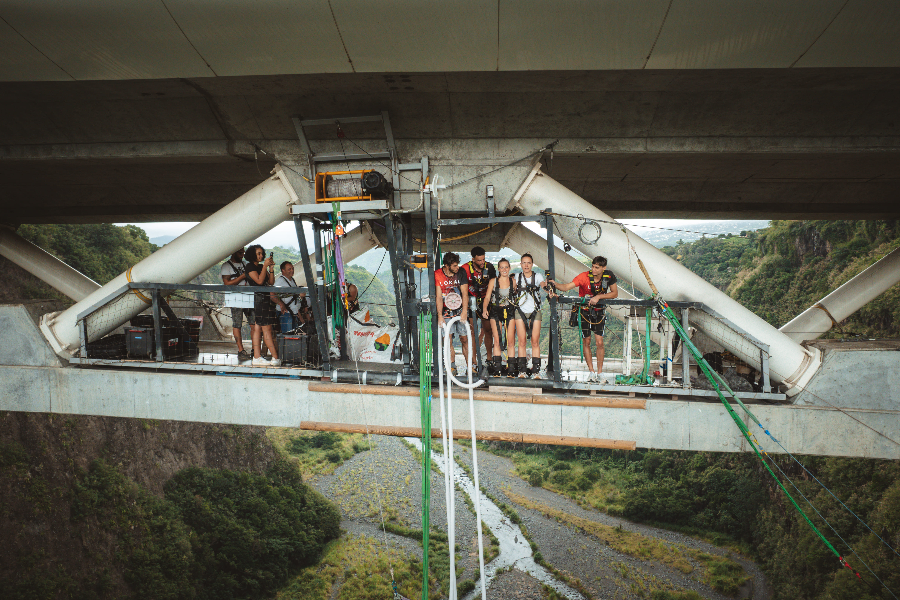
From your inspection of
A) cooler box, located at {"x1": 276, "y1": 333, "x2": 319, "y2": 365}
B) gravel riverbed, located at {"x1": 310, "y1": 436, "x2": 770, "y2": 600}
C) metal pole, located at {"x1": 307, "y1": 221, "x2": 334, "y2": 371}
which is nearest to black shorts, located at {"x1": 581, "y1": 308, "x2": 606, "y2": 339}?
metal pole, located at {"x1": 307, "y1": 221, "x2": 334, "y2": 371}

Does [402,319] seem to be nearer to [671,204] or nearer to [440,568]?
[671,204]

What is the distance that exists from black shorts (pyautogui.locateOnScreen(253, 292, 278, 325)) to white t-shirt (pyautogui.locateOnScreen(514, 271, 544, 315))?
316 cm

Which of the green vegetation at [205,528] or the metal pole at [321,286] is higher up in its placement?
the metal pole at [321,286]

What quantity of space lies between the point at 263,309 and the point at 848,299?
27.6 feet

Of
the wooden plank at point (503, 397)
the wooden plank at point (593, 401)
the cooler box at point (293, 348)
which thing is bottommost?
the wooden plank at point (593, 401)

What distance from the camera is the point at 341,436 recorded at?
105 ft

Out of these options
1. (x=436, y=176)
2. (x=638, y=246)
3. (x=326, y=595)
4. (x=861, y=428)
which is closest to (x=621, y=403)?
Answer: (x=638, y=246)

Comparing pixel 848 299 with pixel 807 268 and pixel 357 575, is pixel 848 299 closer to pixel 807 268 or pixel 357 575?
pixel 357 575

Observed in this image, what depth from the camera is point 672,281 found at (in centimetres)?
541

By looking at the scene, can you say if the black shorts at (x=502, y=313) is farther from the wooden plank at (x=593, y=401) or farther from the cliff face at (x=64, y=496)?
the cliff face at (x=64, y=496)

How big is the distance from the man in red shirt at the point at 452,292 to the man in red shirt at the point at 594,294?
1077 mm

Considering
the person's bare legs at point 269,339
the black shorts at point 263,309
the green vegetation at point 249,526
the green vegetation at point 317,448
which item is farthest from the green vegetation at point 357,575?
the black shorts at point 263,309

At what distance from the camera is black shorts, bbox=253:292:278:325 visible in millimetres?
6340

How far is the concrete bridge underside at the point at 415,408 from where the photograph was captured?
4945mm
